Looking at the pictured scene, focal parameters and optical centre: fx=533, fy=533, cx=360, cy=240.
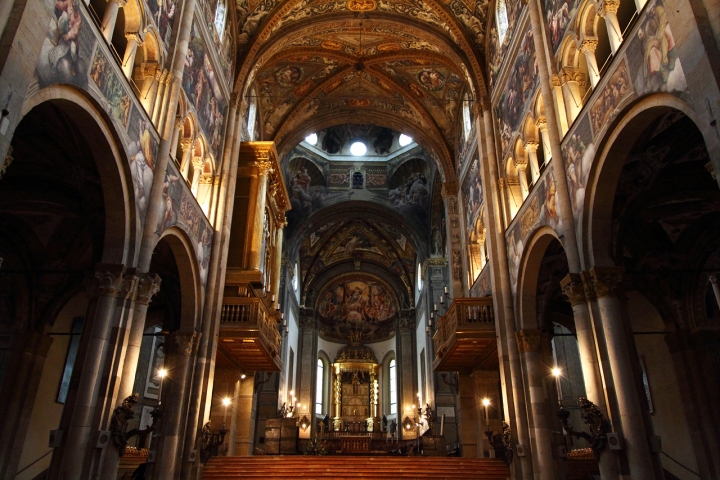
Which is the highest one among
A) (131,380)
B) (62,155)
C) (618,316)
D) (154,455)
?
(62,155)

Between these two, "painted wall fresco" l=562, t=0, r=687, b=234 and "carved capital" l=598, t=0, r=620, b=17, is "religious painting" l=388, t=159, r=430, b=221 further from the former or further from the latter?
"carved capital" l=598, t=0, r=620, b=17

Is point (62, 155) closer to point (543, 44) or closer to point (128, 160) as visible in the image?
point (128, 160)

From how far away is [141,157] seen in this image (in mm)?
10852

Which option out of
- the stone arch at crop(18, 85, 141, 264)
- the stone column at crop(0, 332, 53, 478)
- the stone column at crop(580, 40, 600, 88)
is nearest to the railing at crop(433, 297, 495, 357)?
the stone column at crop(580, 40, 600, 88)

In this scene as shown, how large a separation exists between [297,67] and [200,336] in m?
13.6

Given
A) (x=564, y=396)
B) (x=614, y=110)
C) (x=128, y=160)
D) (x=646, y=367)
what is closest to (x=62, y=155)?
(x=128, y=160)

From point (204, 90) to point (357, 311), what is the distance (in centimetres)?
3095

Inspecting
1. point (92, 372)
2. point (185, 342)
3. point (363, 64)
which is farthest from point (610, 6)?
point (363, 64)

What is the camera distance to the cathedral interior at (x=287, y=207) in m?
9.00

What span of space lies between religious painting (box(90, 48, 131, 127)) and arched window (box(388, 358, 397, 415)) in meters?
34.7

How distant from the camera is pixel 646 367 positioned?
17000 mm

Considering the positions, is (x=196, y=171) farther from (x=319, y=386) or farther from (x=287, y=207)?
(x=319, y=386)

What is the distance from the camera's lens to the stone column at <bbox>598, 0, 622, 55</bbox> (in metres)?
9.98

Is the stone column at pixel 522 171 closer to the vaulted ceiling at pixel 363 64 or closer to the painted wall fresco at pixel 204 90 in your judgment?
the vaulted ceiling at pixel 363 64
